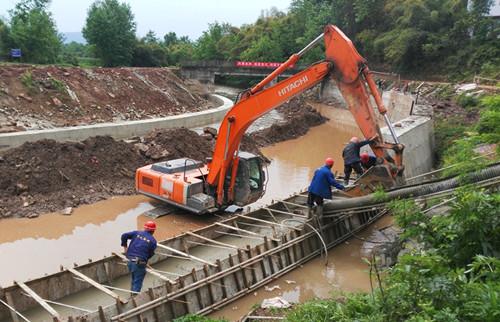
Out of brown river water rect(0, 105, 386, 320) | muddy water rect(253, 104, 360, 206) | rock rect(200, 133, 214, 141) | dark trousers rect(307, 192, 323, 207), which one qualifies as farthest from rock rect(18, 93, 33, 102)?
dark trousers rect(307, 192, 323, 207)

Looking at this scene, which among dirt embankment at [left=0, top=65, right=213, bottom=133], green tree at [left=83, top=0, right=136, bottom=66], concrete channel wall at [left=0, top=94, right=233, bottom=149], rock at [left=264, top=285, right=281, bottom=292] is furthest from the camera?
green tree at [left=83, top=0, right=136, bottom=66]

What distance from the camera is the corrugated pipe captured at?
21.6 feet

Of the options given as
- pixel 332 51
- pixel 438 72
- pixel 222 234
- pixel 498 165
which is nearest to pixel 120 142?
pixel 222 234

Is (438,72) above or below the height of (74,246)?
above

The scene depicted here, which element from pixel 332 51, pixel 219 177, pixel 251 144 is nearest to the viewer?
pixel 332 51

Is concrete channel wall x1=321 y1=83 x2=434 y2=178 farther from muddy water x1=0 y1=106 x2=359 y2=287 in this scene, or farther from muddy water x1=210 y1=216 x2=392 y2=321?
muddy water x1=210 y1=216 x2=392 y2=321

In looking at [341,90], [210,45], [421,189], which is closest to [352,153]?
[341,90]

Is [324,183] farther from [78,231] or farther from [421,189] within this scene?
[78,231]

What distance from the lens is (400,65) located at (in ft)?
136

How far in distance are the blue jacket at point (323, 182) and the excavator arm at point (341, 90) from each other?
5.06 feet

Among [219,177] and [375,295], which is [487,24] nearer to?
[219,177]

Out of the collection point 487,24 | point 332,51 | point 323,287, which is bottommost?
point 323,287

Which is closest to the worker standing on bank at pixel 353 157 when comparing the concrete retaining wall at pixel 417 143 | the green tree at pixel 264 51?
the concrete retaining wall at pixel 417 143

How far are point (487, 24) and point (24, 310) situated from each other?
37.3 meters
